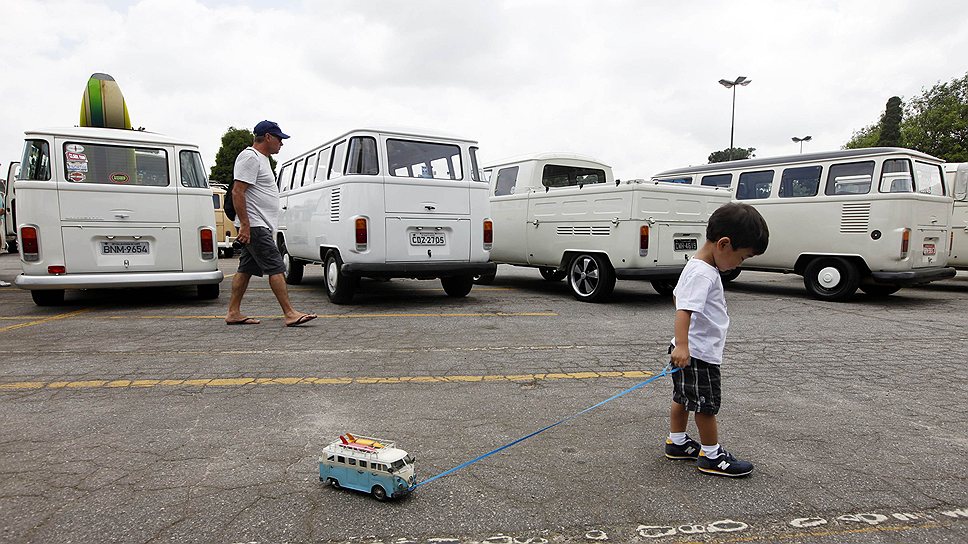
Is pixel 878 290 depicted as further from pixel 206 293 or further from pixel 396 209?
pixel 206 293

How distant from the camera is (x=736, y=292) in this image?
10078 millimetres

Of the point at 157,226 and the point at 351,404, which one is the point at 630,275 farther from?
the point at 157,226

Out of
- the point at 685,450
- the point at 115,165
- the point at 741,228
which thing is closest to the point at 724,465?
the point at 685,450

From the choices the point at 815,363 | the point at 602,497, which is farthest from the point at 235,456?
the point at 815,363

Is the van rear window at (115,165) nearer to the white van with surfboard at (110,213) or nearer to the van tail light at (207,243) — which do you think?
the white van with surfboard at (110,213)

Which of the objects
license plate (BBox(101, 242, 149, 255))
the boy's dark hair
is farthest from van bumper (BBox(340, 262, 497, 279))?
the boy's dark hair

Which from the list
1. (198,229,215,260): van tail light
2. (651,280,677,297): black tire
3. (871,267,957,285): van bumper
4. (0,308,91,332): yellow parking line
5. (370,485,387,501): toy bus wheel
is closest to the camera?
(370,485,387,501): toy bus wheel

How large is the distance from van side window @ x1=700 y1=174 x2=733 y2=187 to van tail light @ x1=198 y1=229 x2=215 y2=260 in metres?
8.47

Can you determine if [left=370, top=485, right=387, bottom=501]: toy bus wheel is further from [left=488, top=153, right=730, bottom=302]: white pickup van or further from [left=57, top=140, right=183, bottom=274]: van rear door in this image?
[left=57, top=140, right=183, bottom=274]: van rear door

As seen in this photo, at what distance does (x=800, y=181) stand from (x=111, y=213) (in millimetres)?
9923

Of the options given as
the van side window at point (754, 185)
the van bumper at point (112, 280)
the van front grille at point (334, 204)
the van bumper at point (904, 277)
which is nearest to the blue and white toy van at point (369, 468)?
the van front grille at point (334, 204)

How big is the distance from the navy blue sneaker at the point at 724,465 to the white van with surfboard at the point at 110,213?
6.57m

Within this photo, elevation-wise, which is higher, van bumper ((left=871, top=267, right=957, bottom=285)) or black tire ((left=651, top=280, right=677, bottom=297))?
van bumper ((left=871, top=267, right=957, bottom=285))

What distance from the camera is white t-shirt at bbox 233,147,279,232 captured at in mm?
6023
